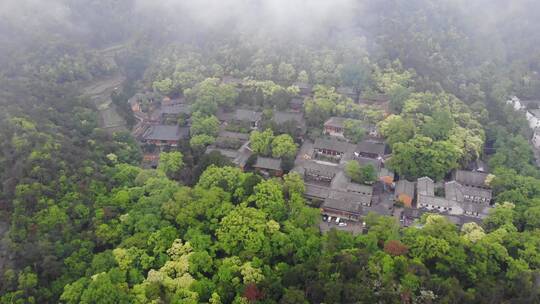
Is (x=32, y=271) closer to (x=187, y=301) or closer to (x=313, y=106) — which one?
(x=187, y=301)

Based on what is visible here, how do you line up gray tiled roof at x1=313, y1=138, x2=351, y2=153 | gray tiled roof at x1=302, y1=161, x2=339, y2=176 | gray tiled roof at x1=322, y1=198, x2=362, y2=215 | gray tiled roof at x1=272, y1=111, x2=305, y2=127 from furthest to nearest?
1. gray tiled roof at x1=272, y1=111, x2=305, y2=127
2. gray tiled roof at x1=313, y1=138, x2=351, y2=153
3. gray tiled roof at x1=302, y1=161, x2=339, y2=176
4. gray tiled roof at x1=322, y1=198, x2=362, y2=215

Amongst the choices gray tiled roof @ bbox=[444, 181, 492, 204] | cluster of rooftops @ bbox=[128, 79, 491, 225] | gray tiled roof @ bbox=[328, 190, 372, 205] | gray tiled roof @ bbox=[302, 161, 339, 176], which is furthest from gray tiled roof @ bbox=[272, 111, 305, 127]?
gray tiled roof @ bbox=[444, 181, 492, 204]

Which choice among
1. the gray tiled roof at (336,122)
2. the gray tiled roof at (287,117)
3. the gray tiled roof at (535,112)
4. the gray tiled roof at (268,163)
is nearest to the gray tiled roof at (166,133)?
the gray tiled roof at (287,117)

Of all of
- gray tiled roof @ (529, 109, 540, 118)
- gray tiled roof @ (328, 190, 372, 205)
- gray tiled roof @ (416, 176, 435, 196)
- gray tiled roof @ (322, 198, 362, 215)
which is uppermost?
gray tiled roof @ (529, 109, 540, 118)

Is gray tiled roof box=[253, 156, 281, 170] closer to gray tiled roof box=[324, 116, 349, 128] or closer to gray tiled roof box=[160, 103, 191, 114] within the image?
gray tiled roof box=[324, 116, 349, 128]

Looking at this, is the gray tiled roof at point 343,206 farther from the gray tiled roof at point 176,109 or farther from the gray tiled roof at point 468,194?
the gray tiled roof at point 176,109

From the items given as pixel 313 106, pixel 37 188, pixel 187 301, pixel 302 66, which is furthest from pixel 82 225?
pixel 302 66

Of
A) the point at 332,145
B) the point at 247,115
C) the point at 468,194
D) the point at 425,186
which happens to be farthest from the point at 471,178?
the point at 247,115
